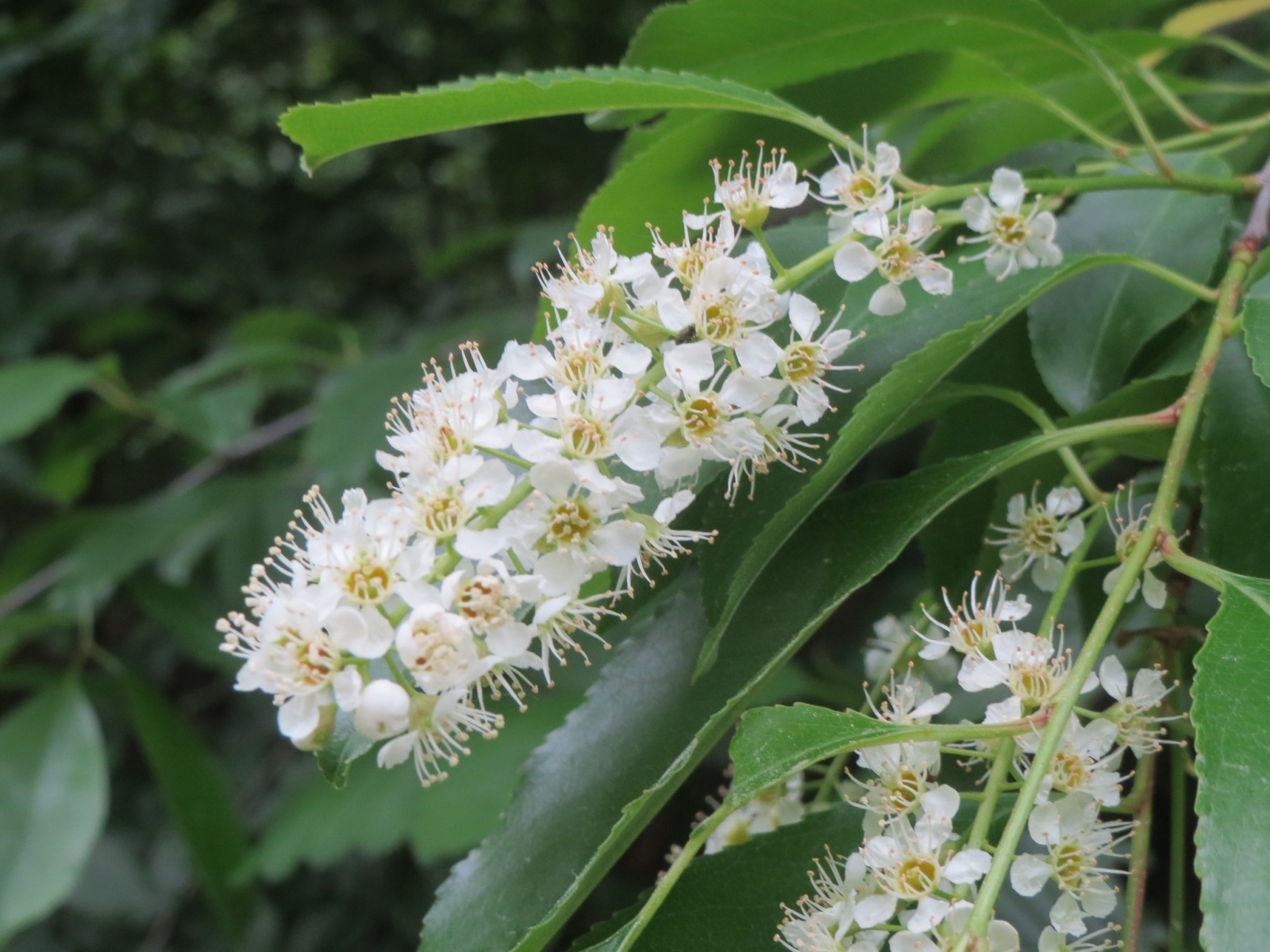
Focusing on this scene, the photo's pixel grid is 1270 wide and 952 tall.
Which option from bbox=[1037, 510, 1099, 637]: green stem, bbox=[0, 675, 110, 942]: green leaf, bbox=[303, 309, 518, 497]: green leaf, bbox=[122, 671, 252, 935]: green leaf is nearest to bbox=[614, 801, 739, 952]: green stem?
bbox=[1037, 510, 1099, 637]: green stem

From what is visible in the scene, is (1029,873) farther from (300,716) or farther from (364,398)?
(364,398)

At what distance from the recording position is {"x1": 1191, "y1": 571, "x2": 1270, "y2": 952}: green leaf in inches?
22.4

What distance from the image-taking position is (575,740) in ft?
2.86

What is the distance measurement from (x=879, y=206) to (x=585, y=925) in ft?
6.87

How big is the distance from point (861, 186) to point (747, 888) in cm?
54

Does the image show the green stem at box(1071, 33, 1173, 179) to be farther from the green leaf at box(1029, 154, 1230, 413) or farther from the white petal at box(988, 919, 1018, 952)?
the white petal at box(988, 919, 1018, 952)

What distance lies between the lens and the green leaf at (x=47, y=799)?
190 centimetres

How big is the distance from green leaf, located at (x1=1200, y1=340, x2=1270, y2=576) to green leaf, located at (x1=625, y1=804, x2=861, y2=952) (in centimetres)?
33

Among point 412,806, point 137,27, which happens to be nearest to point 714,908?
point 412,806

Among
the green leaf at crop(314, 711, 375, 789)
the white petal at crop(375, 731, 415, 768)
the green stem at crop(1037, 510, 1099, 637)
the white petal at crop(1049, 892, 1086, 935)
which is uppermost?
the green stem at crop(1037, 510, 1099, 637)

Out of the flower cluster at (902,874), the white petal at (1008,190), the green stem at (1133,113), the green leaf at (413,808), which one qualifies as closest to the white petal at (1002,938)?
the flower cluster at (902,874)

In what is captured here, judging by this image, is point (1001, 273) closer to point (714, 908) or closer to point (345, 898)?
point (714, 908)

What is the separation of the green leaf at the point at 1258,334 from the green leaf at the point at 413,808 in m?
1.24

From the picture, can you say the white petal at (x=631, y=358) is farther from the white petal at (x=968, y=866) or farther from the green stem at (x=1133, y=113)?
the green stem at (x=1133, y=113)
